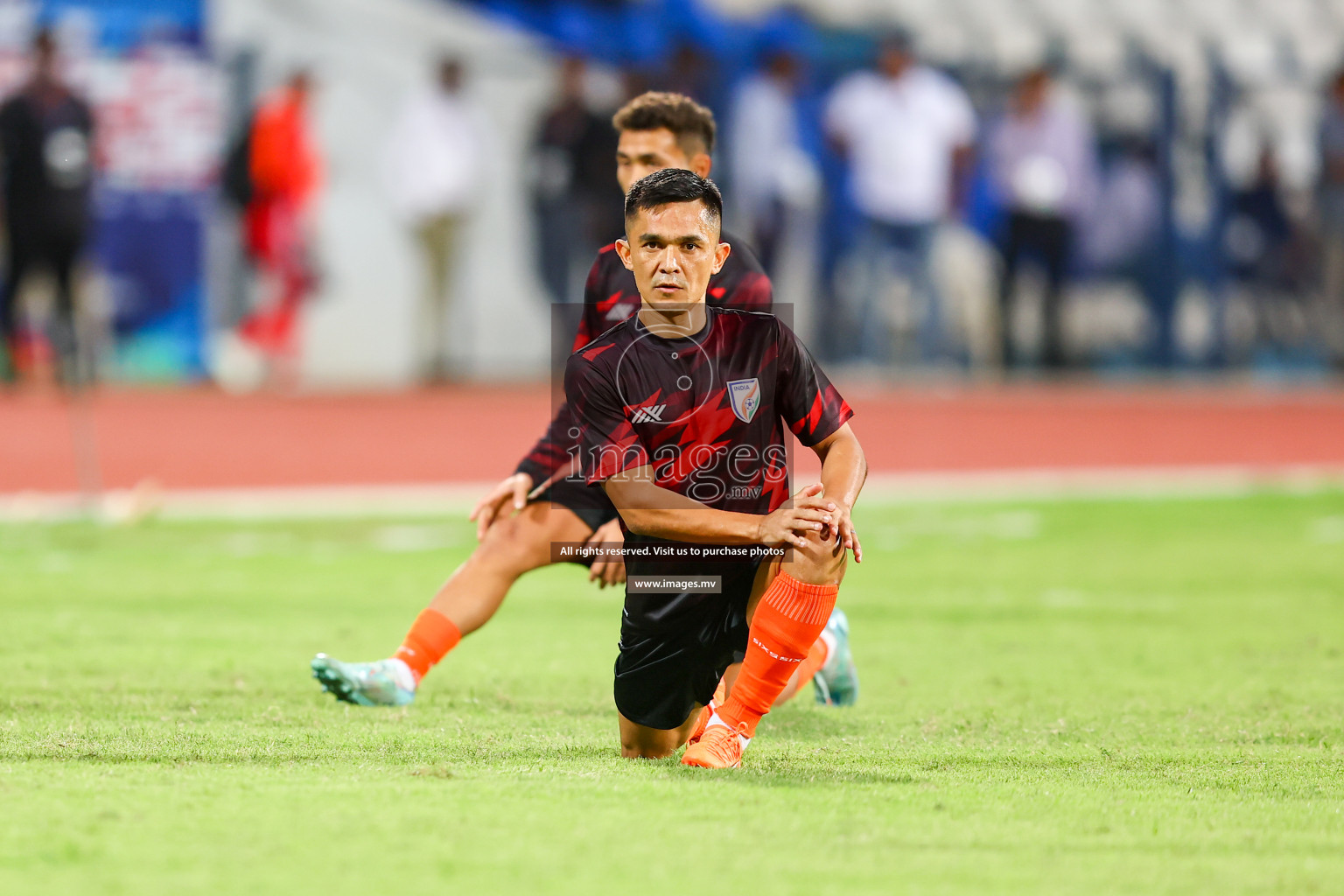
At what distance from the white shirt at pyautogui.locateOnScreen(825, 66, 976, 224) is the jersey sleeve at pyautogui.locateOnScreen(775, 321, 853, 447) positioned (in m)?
12.0

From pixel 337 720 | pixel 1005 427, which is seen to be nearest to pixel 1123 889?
pixel 337 720

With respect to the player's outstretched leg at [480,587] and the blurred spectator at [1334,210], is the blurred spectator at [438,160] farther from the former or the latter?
the player's outstretched leg at [480,587]

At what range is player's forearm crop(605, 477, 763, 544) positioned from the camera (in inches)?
161

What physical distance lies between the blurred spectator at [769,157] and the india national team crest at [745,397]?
1205cm

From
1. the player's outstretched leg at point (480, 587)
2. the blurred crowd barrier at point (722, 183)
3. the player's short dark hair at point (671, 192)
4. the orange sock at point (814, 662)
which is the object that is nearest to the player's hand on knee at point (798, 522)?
the player's short dark hair at point (671, 192)

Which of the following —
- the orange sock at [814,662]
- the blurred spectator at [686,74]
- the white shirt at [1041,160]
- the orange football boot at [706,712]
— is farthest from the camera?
the white shirt at [1041,160]

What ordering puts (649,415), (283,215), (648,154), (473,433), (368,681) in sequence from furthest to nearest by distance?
(283,215), (473,433), (648,154), (368,681), (649,415)

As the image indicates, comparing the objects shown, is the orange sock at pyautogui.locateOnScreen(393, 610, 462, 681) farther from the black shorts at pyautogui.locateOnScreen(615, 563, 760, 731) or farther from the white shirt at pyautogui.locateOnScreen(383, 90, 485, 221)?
the white shirt at pyautogui.locateOnScreen(383, 90, 485, 221)

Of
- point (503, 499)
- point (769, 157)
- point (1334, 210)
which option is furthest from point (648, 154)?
point (1334, 210)

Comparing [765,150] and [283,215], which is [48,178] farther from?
[765,150]

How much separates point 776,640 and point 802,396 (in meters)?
0.60

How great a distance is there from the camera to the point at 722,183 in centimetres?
1675

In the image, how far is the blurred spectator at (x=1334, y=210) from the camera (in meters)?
17.5

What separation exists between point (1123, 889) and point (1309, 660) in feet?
9.59
